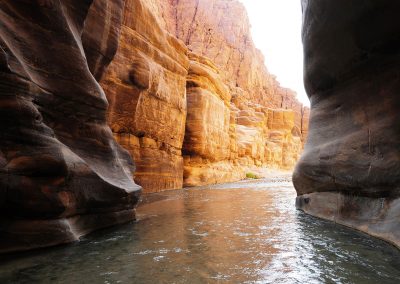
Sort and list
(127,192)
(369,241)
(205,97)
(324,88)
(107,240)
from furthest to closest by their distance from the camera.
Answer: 1. (205,97)
2. (324,88)
3. (127,192)
4. (107,240)
5. (369,241)

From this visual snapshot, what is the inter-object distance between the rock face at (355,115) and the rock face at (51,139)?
199 inches

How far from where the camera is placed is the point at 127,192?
6844mm

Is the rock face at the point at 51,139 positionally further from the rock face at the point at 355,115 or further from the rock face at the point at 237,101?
the rock face at the point at 237,101

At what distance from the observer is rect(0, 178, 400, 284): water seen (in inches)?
132

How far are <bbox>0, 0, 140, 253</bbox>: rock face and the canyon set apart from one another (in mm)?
19

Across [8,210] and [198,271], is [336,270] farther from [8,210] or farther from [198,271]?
[8,210]

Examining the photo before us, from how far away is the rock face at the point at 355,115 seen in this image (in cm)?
556

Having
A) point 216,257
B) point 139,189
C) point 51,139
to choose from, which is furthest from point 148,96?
point 216,257

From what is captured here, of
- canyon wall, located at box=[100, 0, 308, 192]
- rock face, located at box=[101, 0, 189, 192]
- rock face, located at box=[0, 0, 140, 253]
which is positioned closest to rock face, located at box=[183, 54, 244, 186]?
canyon wall, located at box=[100, 0, 308, 192]

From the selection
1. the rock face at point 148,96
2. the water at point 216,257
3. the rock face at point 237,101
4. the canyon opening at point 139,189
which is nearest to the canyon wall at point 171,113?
the rock face at point 148,96

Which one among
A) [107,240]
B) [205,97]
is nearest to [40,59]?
[107,240]

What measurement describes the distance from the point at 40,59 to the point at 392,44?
7253 mm

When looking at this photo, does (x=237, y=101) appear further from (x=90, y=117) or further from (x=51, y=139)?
(x=51, y=139)

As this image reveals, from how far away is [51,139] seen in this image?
201 inches
